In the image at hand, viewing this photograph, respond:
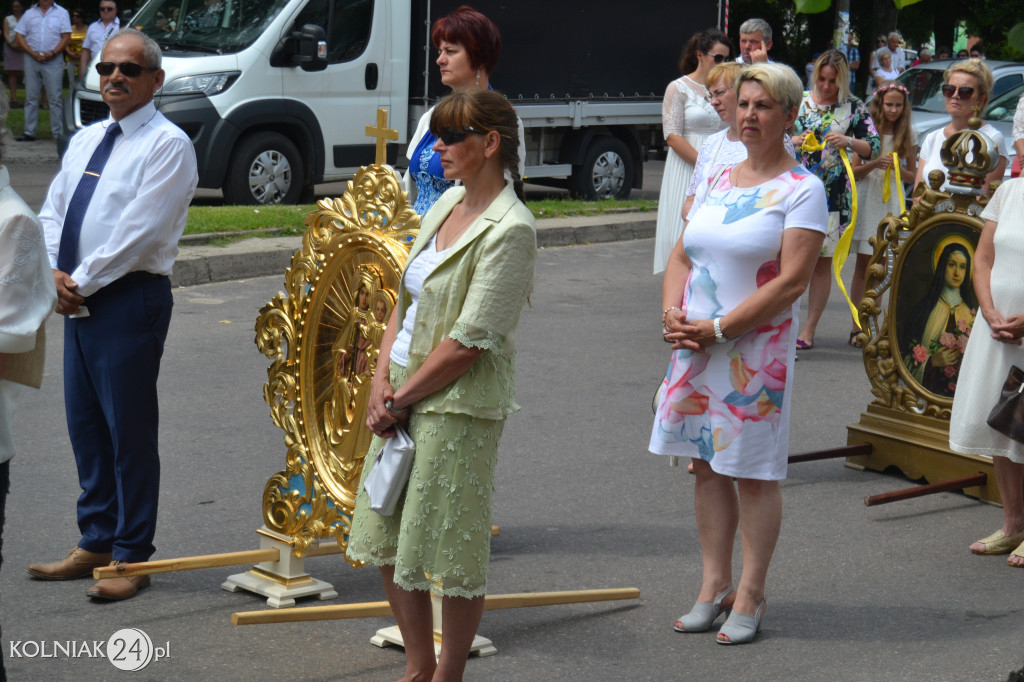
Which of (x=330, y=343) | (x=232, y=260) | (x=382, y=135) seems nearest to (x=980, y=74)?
(x=382, y=135)

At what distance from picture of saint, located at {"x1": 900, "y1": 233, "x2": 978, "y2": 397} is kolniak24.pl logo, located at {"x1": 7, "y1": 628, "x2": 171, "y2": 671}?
3.82 metres

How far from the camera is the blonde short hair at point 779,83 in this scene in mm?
4406

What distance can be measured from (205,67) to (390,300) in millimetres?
9943

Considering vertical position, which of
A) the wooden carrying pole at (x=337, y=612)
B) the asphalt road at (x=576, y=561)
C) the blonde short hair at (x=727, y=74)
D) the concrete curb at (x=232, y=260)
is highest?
the blonde short hair at (x=727, y=74)

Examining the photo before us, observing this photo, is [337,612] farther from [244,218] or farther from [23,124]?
[23,124]

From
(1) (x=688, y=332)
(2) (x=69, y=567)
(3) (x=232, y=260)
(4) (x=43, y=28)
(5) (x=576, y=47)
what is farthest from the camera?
(4) (x=43, y=28)

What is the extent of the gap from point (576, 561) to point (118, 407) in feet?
6.00

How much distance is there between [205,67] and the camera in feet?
44.5

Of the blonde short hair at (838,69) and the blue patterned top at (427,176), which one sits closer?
the blue patterned top at (427,176)

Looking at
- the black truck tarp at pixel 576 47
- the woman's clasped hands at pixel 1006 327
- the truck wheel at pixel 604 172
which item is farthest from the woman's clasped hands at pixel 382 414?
the truck wheel at pixel 604 172

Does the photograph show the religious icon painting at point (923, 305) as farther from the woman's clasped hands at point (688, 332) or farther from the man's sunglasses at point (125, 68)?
the man's sunglasses at point (125, 68)

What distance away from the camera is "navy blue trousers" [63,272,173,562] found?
4617 mm

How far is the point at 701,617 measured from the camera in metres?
4.54

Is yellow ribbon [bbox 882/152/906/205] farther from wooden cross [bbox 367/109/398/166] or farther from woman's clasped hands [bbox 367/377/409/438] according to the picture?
woman's clasped hands [bbox 367/377/409/438]
